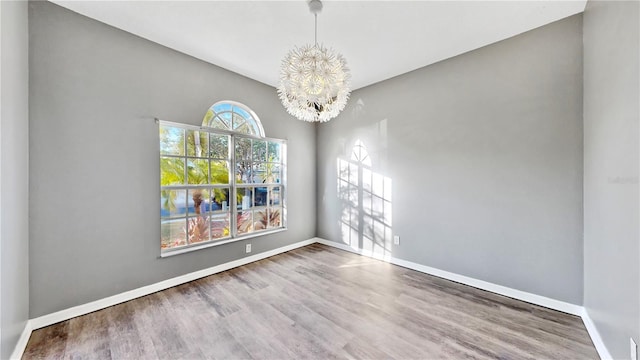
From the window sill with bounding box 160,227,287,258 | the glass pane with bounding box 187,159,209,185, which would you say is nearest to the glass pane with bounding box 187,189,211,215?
the glass pane with bounding box 187,159,209,185

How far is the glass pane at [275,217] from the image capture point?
13.0ft

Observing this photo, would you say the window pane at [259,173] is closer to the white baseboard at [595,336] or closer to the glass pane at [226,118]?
the glass pane at [226,118]

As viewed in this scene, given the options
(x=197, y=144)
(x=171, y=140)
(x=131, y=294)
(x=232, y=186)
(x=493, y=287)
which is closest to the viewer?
(x=131, y=294)

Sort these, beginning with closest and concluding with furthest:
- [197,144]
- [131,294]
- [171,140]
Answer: [131,294], [171,140], [197,144]

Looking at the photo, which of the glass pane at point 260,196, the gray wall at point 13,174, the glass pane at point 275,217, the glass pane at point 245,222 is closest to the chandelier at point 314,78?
the gray wall at point 13,174

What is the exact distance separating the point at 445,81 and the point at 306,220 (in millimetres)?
3188

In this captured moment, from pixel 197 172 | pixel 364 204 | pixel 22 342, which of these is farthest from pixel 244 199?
pixel 22 342

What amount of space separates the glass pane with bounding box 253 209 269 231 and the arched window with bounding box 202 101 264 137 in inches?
50.7

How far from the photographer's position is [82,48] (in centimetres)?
222

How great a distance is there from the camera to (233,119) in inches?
135

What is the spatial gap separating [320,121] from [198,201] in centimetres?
194

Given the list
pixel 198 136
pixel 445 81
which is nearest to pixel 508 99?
pixel 445 81

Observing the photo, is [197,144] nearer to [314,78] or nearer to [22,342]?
[314,78]

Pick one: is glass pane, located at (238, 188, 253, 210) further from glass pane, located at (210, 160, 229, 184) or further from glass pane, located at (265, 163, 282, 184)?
glass pane, located at (265, 163, 282, 184)
